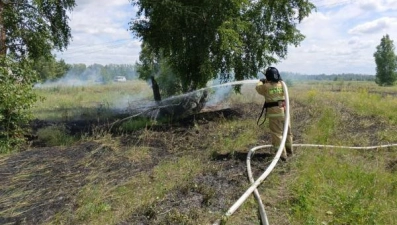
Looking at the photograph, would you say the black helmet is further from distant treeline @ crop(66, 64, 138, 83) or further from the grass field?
distant treeline @ crop(66, 64, 138, 83)

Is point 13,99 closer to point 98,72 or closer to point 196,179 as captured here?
point 196,179

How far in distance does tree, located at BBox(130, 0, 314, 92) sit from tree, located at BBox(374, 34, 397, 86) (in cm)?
4022

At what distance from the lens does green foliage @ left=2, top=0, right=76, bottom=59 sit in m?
12.3

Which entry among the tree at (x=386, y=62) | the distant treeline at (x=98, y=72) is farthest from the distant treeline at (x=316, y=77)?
the distant treeline at (x=98, y=72)

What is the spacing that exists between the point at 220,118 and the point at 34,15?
24.5 ft

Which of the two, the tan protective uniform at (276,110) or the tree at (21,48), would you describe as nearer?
the tan protective uniform at (276,110)

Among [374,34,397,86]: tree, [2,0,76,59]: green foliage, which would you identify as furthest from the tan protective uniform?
[374,34,397,86]: tree

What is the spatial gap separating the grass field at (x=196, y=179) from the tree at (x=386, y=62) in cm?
4416

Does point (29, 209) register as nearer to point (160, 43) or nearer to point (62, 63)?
point (160, 43)

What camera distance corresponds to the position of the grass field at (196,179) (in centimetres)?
424

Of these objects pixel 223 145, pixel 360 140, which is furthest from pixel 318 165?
pixel 360 140

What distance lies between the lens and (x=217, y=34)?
39.0 feet

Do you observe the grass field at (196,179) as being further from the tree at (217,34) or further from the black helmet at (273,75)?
the tree at (217,34)

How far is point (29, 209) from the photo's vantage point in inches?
183
